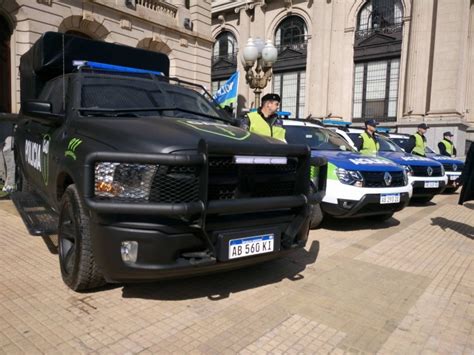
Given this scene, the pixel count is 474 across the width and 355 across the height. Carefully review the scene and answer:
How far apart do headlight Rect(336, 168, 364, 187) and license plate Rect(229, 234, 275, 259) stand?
9.31ft

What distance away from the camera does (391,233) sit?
246 inches

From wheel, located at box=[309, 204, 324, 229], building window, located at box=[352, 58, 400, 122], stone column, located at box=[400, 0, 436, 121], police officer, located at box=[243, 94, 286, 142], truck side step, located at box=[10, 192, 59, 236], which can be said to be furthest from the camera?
building window, located at box=[352, 58, 400, 122]

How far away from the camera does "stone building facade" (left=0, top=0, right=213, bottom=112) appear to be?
1219cm

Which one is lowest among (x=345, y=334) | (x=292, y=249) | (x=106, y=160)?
(x=345, y=334)

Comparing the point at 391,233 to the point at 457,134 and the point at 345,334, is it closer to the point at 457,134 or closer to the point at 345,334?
the point at 345,334

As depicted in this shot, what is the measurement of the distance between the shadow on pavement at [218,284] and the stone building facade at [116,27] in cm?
1103

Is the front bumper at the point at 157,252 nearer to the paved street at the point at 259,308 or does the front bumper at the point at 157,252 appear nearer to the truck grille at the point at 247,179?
the truck grille at the point at 247,179

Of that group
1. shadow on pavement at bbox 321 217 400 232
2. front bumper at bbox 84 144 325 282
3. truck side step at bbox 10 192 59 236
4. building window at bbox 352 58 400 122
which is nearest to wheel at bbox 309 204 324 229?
shadow on pavement at bbox 321 217 400 232

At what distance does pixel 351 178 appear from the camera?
586cm

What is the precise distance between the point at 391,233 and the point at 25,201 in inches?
206

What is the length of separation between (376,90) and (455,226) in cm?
1980

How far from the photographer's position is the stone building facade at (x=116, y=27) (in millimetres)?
Answer: 12188

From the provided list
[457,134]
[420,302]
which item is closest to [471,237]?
[420,302]

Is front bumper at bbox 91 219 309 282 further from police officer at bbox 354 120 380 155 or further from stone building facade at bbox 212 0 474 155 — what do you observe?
stone building facade at bbox 212 0 474 155
